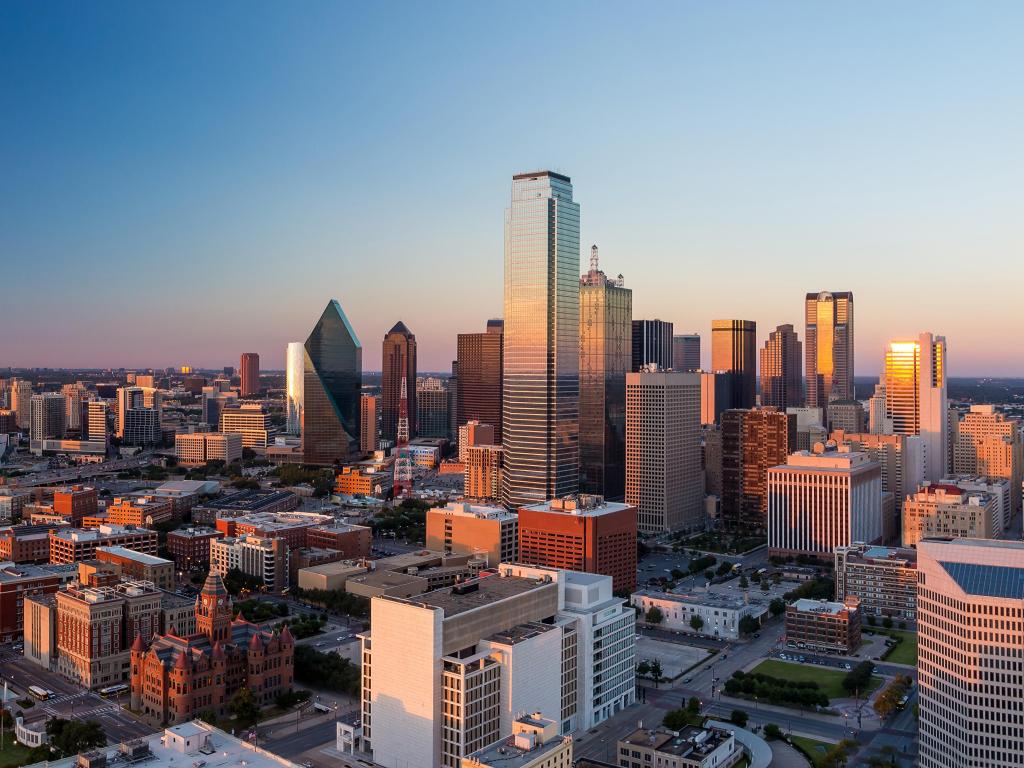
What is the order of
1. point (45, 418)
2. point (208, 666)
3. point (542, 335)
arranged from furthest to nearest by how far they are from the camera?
point (45, 418)
point (542, 335)
point (208, 666)

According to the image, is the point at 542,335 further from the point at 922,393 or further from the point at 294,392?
the point at 294,392

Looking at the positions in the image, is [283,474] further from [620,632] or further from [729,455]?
[620,632]

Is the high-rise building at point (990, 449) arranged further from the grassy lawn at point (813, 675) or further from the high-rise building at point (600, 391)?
the grassy lawn at point (813, 675)

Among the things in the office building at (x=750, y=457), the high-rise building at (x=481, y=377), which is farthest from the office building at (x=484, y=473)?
the high-rise building at (x=481, y=377)

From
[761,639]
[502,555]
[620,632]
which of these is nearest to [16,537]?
[502,555]

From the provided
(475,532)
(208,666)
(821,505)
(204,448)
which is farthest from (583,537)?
(204,448)

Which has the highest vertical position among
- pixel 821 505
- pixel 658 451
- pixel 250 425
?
pixel 658 451

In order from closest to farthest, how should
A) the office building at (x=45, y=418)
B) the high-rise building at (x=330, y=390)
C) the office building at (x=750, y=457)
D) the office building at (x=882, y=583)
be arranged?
the office building at (x=882, y=583)
the office building at (x=750, y=457)
the high-rise building at (x=330, y=390)
the office building at (x=45, y=418)
